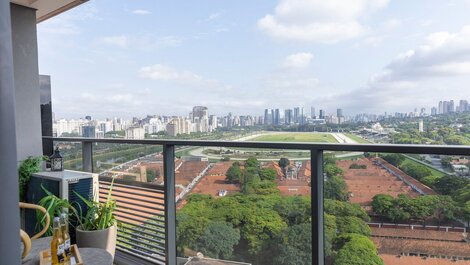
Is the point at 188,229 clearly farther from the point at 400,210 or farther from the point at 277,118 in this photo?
the point at 277,118

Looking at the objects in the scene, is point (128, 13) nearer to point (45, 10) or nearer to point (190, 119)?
point (190, 119)

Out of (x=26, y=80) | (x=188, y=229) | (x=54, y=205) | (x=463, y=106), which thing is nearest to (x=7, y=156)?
(x=188, y=229)

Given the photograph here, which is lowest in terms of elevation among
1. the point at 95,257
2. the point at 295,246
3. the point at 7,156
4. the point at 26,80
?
the point at 295,246

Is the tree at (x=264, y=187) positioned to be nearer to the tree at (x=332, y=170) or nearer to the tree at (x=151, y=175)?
the tree at (x=332, y=170)

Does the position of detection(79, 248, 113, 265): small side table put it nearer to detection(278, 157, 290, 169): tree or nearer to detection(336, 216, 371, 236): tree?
detection(278, 157, 290, 169): tree

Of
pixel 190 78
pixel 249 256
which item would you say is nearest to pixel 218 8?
pixel 190 78

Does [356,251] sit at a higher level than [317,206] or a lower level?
lower
